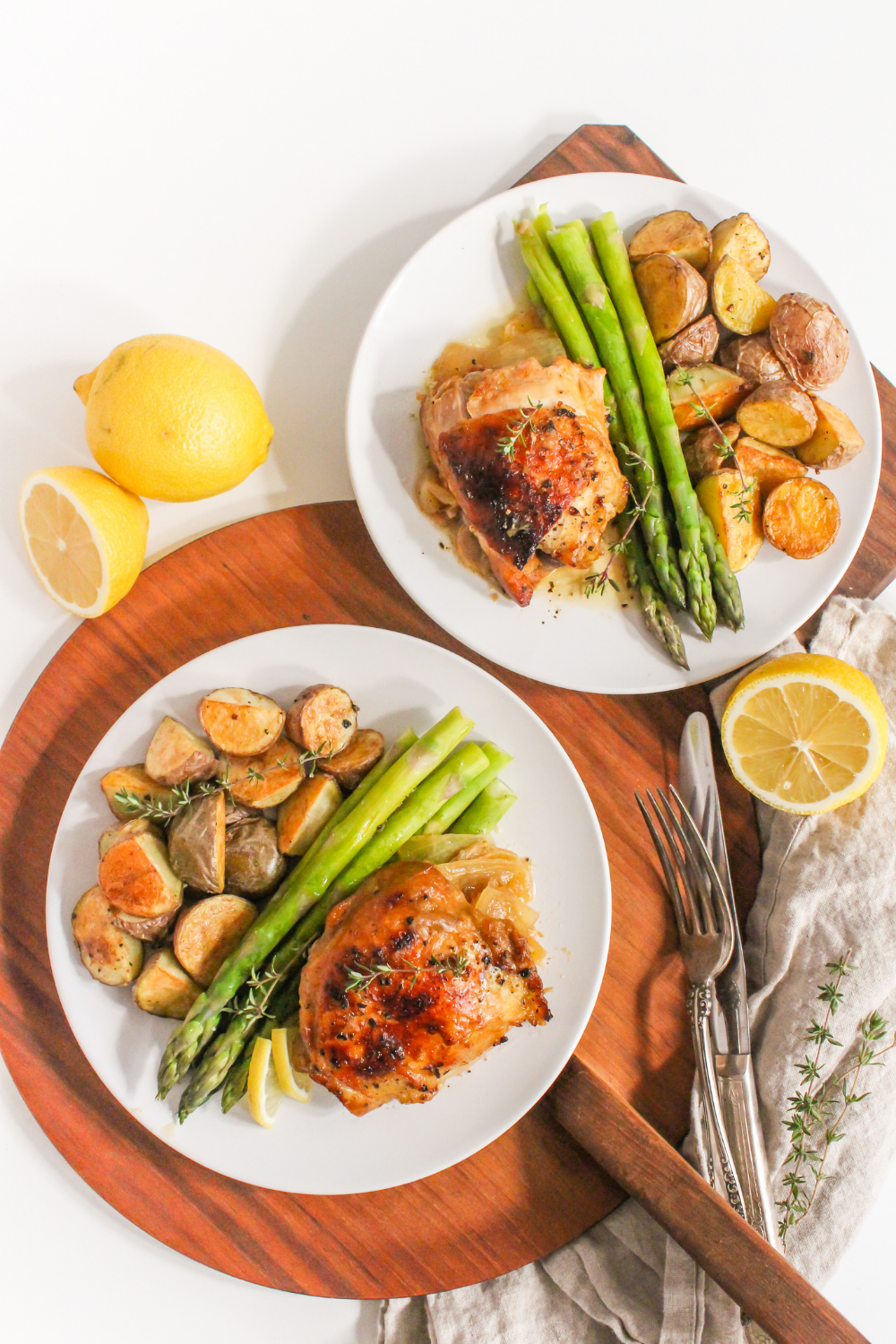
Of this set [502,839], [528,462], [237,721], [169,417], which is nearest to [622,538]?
[528,462]

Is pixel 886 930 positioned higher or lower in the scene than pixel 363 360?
lower

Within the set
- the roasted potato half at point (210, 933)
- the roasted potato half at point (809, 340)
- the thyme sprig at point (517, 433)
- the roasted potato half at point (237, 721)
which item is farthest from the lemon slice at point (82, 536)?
the roasted potato half at point (809, 340)

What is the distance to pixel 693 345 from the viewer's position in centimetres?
349

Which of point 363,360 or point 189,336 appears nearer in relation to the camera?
point 363,360

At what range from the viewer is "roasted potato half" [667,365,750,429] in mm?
3479

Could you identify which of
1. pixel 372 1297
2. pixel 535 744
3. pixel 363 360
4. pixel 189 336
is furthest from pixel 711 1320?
pixel 189 336

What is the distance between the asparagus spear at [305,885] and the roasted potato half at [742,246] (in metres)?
2.03

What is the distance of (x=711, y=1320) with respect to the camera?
330 cm

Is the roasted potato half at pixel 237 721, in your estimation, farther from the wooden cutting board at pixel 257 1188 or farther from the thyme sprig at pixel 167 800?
the wooden cutting board at pixel 257 1188

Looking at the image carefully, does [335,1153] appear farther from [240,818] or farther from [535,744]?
[535,744]

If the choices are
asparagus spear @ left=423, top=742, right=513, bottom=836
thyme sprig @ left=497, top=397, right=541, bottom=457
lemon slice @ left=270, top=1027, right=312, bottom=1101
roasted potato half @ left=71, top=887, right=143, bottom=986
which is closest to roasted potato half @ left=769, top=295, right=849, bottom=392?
thyme sprig @ left=497, top=397, right=541, bottom=457

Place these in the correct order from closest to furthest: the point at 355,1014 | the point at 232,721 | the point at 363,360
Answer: the point at 355,1014 < the point at 232,721 < the point at 363,360

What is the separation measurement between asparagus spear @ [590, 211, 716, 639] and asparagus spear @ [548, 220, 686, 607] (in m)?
0.04

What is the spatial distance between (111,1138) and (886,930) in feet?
9.90
